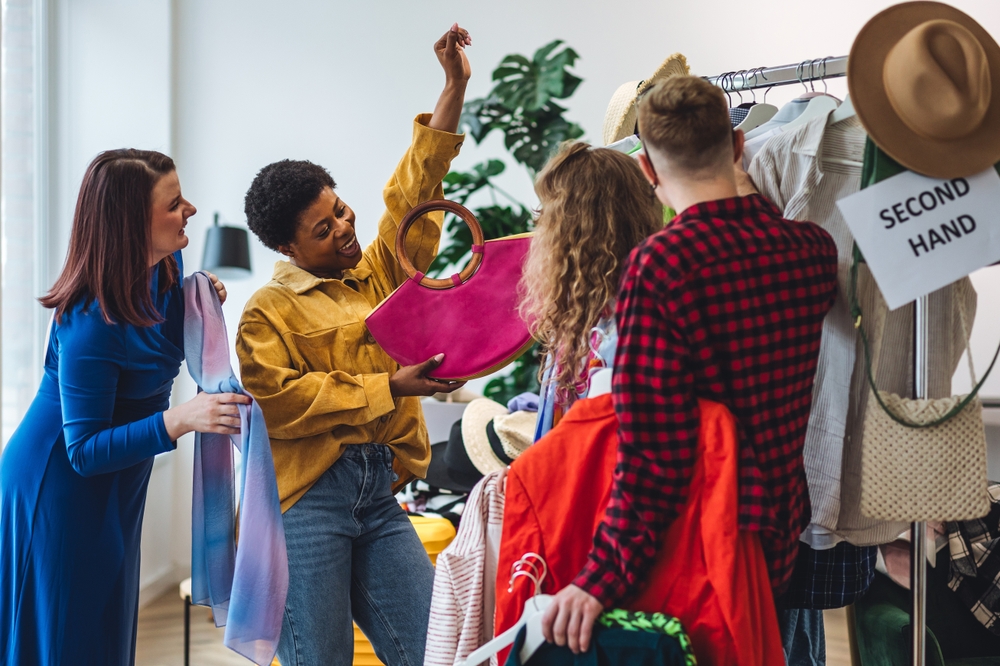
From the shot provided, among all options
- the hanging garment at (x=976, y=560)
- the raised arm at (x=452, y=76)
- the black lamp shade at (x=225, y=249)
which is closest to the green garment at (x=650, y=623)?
the raised arm at (x=452, y=76)

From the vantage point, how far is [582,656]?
101 centimetres

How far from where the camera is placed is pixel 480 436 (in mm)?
2639

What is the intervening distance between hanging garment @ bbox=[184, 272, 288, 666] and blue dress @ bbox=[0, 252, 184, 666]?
9cm

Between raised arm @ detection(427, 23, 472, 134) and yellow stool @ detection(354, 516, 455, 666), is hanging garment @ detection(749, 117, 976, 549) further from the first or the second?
yellow stool @ detection(354, 516, 455, 666)

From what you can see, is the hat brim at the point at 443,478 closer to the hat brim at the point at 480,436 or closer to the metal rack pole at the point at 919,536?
the hat brim at the point at 480,436

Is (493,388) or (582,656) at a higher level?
(582,656)

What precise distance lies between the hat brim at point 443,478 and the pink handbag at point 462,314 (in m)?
1.27

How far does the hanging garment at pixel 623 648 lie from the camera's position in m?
0.96

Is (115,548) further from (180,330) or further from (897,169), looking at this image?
(897,169)

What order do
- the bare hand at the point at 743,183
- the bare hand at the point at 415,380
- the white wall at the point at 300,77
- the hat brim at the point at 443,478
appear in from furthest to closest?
the white wall at the point at 300,77, the hat brim at the point at 443,478, the bare hand at the point at 415,380, the bare hand at the point at 743,183

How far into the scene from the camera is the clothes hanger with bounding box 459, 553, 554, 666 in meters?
1.04

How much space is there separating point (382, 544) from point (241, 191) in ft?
9.20

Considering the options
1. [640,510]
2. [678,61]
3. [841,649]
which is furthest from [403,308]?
[841,649]

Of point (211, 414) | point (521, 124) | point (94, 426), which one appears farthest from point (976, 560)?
point (521, 124)
